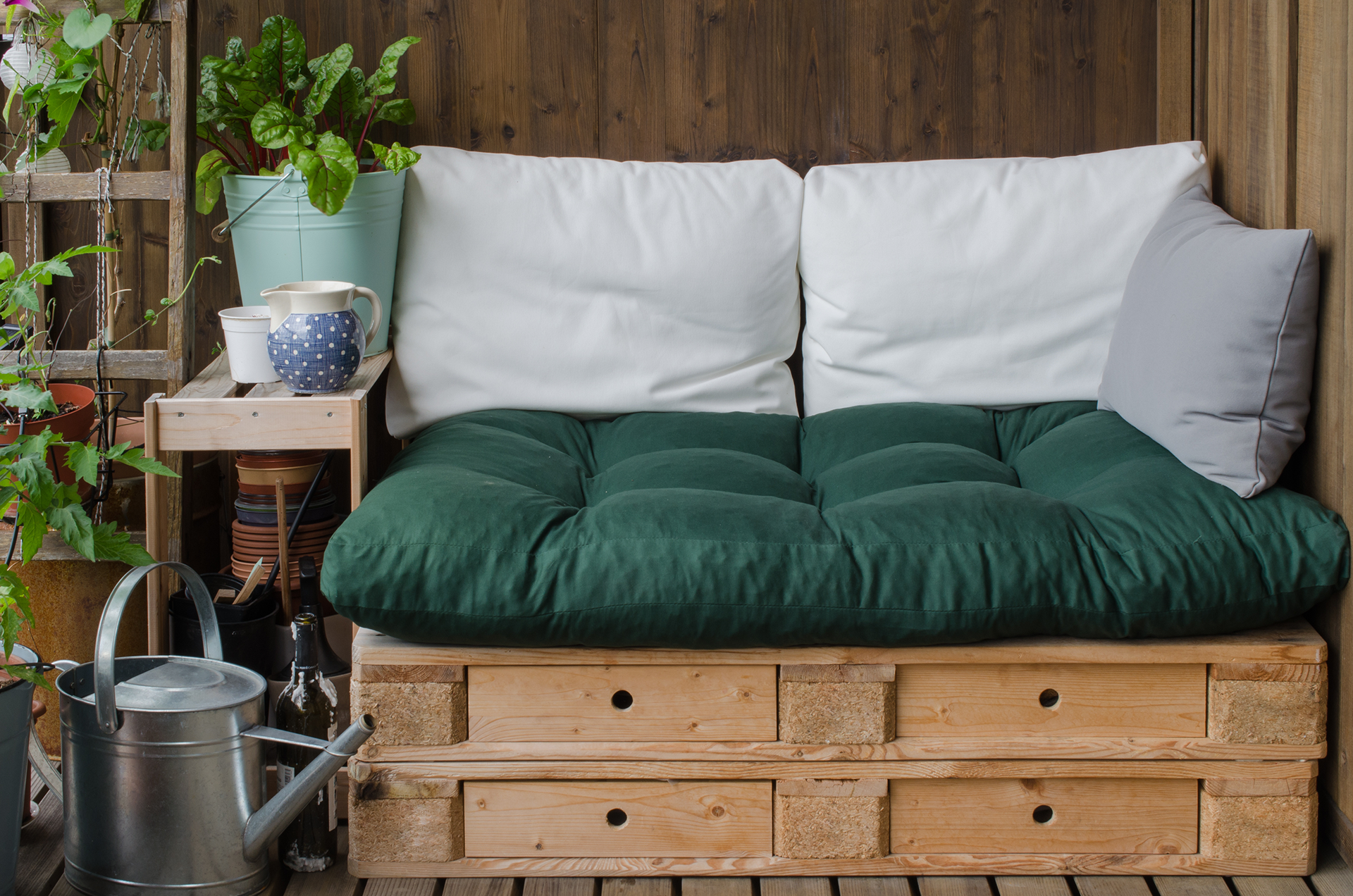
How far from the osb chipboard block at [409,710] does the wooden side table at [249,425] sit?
327 millimetres

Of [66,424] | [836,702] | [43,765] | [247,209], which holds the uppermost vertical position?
[247,209]

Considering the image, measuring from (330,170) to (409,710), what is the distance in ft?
2.87

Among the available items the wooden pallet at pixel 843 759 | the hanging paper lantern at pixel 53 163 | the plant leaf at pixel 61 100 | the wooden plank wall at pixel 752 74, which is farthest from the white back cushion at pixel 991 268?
the hanging paper lantern at pixel 53 163

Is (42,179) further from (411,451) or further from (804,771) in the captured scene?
(804,771)

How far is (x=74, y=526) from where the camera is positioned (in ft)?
4.79

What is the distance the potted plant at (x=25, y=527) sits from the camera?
1383mm

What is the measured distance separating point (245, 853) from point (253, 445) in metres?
0.56

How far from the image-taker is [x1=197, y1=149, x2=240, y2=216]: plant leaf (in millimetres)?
1900

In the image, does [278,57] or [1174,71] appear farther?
[1174,71]

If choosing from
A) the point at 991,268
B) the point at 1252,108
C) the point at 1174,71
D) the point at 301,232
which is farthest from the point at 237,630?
the point at 1174,71

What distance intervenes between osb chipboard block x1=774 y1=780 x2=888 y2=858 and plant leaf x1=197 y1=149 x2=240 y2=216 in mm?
1323

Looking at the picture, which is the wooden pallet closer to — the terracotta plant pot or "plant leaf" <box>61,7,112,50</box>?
the terracotta plant pot

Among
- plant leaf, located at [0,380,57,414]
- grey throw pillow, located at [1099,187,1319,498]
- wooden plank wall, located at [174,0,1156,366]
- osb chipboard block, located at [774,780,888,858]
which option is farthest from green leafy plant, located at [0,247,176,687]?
grey throw pillow, located at [1099,187,1319,498]

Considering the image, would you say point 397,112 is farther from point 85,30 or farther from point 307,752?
point 307,752
